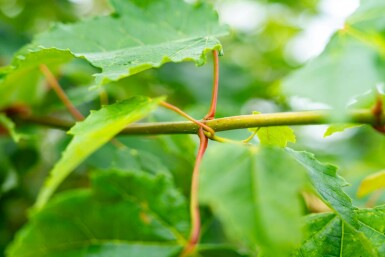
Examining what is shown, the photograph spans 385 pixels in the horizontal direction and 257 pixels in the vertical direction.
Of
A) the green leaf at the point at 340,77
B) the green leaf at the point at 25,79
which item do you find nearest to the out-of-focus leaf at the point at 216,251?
the green leaf at the point at 25,79

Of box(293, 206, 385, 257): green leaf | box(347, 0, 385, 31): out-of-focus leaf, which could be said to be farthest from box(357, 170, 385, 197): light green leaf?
box(347, 0, 385, 31): out-of-focus leaf

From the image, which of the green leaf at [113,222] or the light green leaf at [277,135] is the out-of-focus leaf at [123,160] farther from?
the light green leaf at [277,135]

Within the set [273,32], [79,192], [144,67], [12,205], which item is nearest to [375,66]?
[144,67]

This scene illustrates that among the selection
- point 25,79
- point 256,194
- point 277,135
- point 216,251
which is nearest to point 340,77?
point 256,194

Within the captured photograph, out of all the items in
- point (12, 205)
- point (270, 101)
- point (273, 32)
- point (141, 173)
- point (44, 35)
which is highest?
point (273, 32)

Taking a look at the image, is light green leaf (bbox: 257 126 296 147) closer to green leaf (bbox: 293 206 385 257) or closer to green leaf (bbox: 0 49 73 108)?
green leaf (bbox: 293 206 385 257)

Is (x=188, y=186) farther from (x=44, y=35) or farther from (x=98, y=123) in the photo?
(x=98, y=123)

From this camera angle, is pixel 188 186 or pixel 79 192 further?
pixel 188 186
